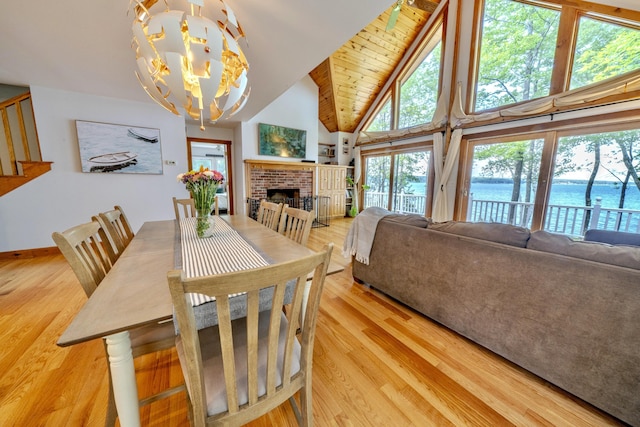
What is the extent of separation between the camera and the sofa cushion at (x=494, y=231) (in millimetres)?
1398

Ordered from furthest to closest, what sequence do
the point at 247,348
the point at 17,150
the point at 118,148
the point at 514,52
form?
the point at 514,52 → the point at 118,148 → the point at 17,150 → the point at 247,348

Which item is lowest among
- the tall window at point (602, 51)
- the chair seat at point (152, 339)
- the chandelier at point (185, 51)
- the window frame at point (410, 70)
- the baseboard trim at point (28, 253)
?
the baseboard trim at point (28, 253)

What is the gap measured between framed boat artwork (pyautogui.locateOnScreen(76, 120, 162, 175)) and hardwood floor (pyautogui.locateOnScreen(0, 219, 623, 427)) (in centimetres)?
216

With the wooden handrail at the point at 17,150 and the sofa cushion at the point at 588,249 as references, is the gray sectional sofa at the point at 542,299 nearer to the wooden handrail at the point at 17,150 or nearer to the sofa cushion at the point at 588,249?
the sofa cushion at the point at 588,249

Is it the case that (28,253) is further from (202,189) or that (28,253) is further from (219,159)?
(219,159)

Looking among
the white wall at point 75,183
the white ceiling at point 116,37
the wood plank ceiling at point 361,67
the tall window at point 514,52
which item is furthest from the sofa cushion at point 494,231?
the wood plank ceiling at point 361,67

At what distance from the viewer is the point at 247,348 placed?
0.71 metres

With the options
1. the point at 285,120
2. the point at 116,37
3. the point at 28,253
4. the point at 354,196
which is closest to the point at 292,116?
the point at 285,120

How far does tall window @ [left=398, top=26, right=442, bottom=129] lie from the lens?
484cm

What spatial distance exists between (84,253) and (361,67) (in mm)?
5940

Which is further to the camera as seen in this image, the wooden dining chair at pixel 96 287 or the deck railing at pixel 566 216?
the deck railing at pixel 566 216

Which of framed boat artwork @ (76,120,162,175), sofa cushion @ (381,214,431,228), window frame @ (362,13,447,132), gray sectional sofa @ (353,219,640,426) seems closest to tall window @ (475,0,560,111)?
window frame @ (362,13,447,132)

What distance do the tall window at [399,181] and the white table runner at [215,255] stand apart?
4733mm

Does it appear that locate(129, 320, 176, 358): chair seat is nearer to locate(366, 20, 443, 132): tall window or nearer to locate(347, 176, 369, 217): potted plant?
locate(366, 20, 443, 132): tall window
